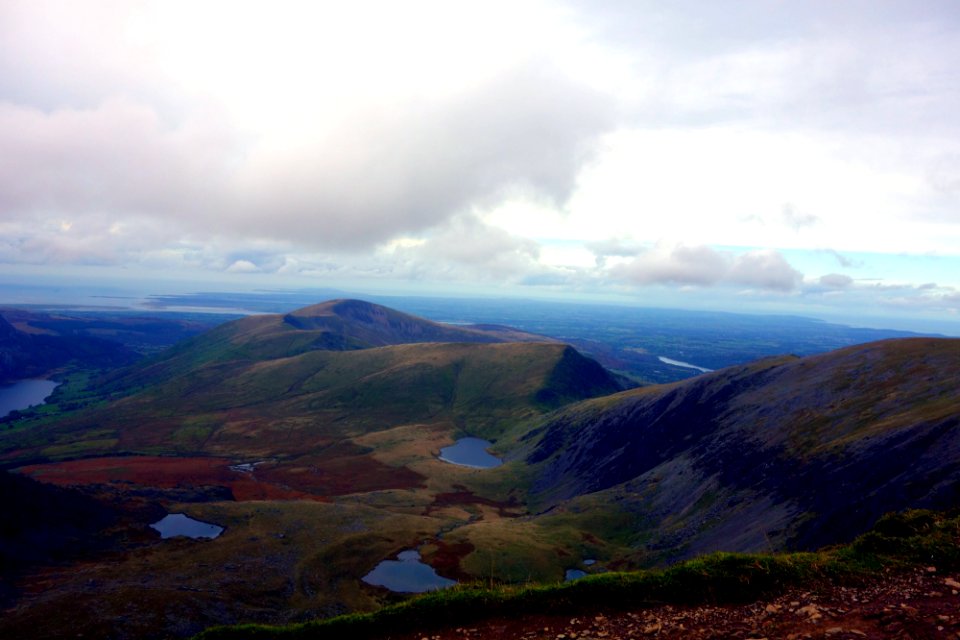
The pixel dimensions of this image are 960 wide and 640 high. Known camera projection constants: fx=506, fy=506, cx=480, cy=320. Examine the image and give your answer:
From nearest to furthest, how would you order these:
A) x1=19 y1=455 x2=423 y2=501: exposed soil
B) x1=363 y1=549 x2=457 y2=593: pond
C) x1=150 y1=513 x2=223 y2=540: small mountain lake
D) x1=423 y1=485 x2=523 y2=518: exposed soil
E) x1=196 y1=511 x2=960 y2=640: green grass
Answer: x1=196 y1=511 x2=960 y2=640: green grass
x1=363 y1=549 x2=457 y2=593: pond
x1=150 y1=513 x2=223 y2=540: small mountain lake
x1=423 y1=485 x2=523 y2=518: exposed soil
x1=19 y1=455 x2=423 y2=501: exposed soil

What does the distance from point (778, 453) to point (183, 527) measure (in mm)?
91461

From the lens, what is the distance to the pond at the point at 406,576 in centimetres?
5959

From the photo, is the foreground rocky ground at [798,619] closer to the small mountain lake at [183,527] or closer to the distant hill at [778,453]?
the distant hill at [778,453]

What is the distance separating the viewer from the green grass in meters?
18.2

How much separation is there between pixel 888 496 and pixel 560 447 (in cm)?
8606

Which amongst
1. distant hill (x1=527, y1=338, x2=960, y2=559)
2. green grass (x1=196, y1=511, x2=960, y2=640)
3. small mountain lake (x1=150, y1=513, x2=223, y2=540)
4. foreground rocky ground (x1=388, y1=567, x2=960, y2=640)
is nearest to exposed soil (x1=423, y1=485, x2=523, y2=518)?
distant hill (x1=527, y1=338, x2=960, y2=559)

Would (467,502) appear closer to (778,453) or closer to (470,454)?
(470,454)

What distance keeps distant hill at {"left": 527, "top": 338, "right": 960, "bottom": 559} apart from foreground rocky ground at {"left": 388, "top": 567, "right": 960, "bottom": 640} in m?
29.2

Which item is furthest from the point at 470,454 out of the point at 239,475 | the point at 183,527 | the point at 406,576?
the point at 406,576

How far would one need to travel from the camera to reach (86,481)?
4665 inches

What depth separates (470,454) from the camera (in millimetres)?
154375

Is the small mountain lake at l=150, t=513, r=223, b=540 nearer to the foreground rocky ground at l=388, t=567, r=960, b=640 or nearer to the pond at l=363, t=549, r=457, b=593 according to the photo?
the pond at l=363, t=549, r=457, b=593

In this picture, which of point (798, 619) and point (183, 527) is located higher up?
point (798, 619)

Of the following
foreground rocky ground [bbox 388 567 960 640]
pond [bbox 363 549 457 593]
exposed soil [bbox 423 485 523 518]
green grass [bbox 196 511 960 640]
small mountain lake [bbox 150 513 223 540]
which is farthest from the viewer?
exposed soil [bbox 423 485 523 518]
